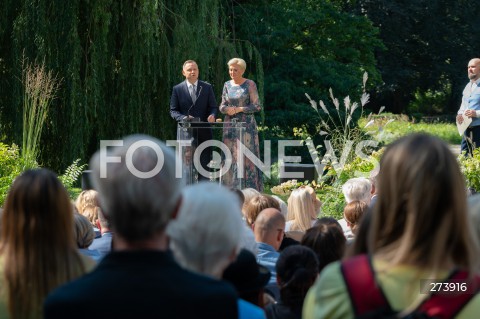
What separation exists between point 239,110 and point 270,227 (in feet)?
22.7

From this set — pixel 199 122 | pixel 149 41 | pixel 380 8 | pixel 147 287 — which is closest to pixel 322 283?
pixel 147 287

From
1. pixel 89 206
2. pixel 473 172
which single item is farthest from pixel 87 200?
pixel 473 172

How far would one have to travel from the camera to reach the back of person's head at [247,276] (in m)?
3.58

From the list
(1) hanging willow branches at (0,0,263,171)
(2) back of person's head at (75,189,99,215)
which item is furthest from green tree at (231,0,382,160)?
(2) back of person's head at (75,189,99,215)

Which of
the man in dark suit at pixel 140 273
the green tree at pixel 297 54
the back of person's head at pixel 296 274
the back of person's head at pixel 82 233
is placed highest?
the green tree at pixel 297 54

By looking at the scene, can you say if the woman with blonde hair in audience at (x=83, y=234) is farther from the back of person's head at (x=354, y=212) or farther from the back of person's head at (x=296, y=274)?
the back of person's head at (x=354, y=212)

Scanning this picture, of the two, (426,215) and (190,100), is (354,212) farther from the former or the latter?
(190,100)

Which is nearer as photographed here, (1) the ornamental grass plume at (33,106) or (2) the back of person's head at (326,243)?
(2) the back of person's head at (326,243)

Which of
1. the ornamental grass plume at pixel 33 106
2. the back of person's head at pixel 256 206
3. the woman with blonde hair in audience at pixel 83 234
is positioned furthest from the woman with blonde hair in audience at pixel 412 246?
the ornamental grass plume at pixel 33 106

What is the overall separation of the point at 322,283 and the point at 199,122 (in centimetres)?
878

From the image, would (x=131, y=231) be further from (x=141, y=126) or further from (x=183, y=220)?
(x=141, y=126)

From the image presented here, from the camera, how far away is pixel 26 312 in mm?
2963

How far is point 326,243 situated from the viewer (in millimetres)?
4418

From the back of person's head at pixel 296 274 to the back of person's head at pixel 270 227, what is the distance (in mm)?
960
